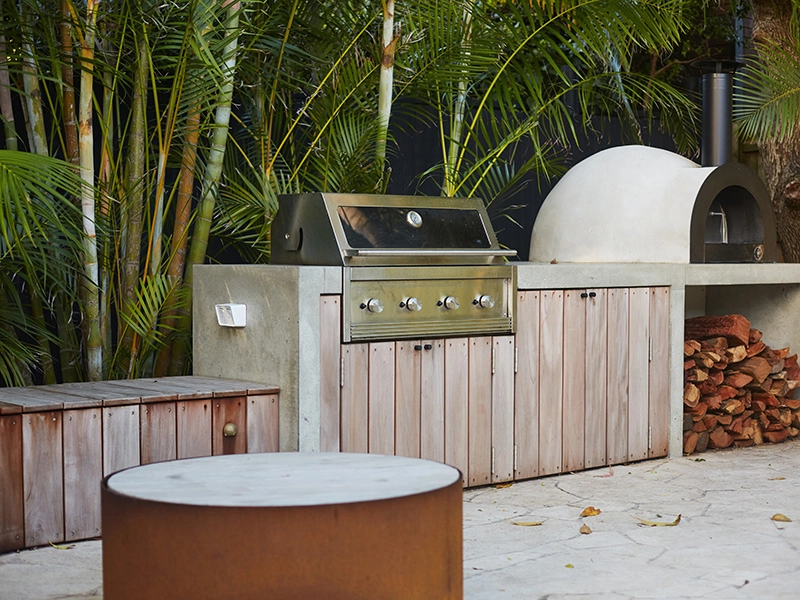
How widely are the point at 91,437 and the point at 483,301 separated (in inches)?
68.4

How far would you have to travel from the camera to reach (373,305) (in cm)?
422

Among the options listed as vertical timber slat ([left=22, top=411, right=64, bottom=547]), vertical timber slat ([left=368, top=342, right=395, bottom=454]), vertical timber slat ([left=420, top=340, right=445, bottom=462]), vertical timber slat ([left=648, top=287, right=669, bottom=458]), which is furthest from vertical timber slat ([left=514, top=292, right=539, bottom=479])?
vertical timber slat ([left=22, top=411, right=64, bottom=547])

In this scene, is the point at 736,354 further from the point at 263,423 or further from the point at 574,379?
the point at 263,423

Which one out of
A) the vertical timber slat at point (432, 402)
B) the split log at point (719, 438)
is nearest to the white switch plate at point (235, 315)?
the vertical timber slat at point (432, 402)

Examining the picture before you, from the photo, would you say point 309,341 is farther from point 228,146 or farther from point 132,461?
point 228,146

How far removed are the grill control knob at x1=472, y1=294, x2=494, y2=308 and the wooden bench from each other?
98 cm

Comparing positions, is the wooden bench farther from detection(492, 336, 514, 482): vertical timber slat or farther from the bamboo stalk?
the bamboo stalk

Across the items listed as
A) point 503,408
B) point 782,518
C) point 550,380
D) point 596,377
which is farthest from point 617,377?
point 782,518

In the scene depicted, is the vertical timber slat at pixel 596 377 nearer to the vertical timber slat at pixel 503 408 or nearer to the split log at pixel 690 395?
the vertical timber slat at pixel 503 408

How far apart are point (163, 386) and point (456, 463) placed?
Answer: 128cm

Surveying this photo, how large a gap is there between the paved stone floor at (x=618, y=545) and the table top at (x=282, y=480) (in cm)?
69

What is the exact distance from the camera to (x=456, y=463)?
4535 mm

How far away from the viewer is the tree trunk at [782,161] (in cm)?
656

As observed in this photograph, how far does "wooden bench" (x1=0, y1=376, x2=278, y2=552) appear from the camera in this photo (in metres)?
3.58
